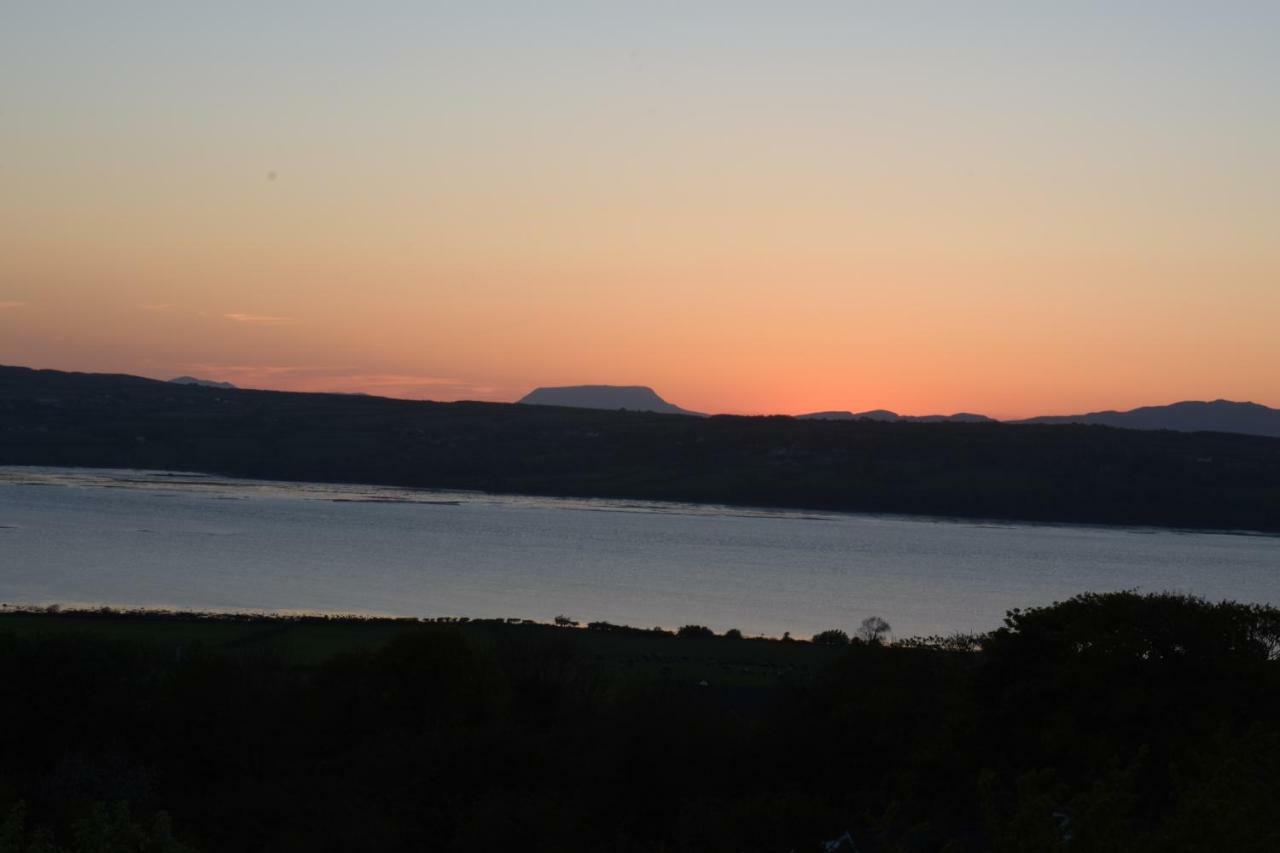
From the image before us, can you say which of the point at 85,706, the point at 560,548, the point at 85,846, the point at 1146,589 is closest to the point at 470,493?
the point at 560,548

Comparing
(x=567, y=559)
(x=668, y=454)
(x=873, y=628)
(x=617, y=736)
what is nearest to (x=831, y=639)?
(x=873, y=628)

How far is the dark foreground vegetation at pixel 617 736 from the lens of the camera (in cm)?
1875

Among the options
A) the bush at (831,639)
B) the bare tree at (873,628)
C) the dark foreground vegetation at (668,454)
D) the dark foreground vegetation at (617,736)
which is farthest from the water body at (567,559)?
the dark foreground vegetation at (617,736)

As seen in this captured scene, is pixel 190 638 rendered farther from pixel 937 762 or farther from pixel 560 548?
pixel 560 548

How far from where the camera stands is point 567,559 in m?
72.8

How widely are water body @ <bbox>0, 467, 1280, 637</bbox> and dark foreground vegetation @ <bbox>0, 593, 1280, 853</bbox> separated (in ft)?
66.2

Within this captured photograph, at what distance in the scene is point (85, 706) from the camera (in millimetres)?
28047

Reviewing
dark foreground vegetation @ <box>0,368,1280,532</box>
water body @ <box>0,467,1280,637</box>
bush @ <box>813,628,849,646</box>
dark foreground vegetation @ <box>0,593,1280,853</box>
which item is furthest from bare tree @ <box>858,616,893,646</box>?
dark foreground vegetation @ <box>0,368,1280,532</box>

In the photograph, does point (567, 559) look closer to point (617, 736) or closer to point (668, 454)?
point (617, 736)

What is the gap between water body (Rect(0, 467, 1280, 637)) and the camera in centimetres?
5522

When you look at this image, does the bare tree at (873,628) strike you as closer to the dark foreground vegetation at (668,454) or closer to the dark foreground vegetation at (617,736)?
the dark foreground vegetation at (617,736)

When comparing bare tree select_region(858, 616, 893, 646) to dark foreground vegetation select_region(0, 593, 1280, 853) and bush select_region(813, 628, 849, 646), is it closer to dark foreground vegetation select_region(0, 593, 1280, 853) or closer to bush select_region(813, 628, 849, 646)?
bush select_region(813, 628, 849, 646)

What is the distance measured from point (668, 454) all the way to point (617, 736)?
11872 centimetres

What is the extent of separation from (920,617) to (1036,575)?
2079cm
